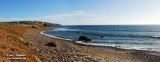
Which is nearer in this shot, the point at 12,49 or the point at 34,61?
the point at 34,61

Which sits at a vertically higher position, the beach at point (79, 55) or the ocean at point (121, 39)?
the beach at point (79, 55)

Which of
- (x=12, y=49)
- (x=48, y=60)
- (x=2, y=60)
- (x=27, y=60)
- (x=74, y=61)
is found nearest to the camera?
(x=2, y=60)

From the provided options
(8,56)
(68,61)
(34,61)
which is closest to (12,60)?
(8,56)

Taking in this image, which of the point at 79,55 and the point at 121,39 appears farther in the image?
the point at 121,39

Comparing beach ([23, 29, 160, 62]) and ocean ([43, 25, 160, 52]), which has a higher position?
beach ([23, 29, 160, 62])

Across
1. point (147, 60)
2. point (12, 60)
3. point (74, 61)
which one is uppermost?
point (12, 60)

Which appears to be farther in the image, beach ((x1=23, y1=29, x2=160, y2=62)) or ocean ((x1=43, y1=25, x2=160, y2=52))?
ocean ((x1=43, y1=25, x2=160, y2=52))

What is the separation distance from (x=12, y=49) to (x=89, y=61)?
6343 mm

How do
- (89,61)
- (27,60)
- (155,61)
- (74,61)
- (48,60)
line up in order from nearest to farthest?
1. (27,60)
2. (48,60)
3. (74,61)
4. (89,61)
5. (155,61)

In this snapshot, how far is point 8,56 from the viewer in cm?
1173

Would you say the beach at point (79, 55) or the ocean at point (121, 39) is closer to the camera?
the beach at point (79, 55)

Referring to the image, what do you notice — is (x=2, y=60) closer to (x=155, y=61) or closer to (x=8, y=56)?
(x=8, y=56)

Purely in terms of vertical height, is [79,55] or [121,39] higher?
[79,55]

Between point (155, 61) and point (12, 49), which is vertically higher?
point (12, 49)
